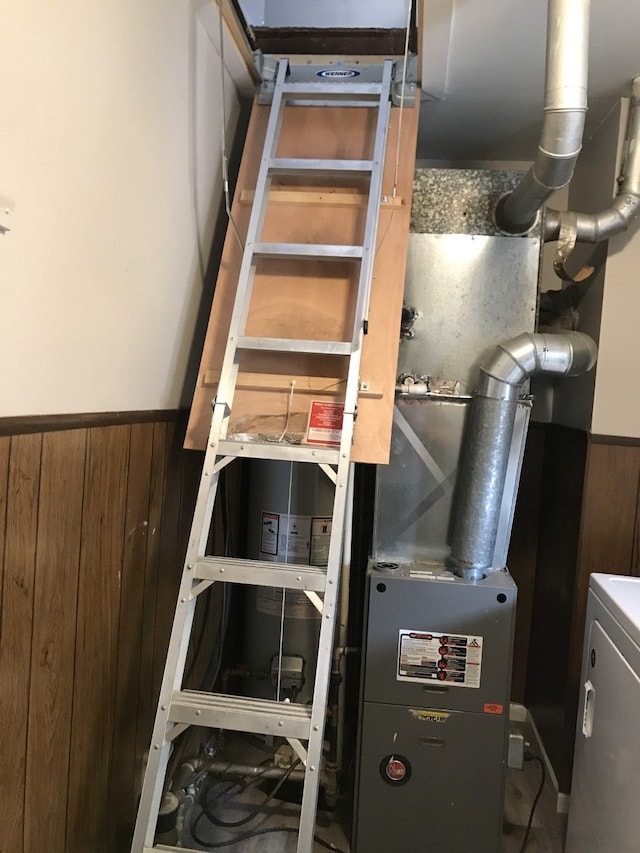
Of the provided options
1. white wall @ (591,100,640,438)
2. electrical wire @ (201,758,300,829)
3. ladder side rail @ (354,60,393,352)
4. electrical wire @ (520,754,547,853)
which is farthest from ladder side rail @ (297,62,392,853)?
electrical wire @ (520,754,547,853)

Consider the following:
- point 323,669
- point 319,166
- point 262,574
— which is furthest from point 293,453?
point 319,166

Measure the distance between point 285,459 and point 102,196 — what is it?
65cm

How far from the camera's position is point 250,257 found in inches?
63.4

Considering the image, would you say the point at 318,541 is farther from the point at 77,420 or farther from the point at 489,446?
the point at 77,420

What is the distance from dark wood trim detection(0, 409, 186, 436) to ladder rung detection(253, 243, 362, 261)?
0.49 metres

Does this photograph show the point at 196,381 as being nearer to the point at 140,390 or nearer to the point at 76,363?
the point at 140,390

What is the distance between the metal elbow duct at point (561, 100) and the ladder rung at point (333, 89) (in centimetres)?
53

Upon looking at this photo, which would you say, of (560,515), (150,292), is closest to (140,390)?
(150,292)

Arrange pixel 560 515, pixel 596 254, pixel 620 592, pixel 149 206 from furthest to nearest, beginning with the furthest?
pixel 560 515
pixel 596 254
pixel 149 206
pixel 620 592

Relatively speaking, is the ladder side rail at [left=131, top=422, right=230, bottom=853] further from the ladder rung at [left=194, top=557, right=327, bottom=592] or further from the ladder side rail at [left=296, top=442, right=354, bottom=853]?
the ladder side rail at [left=296, top=442, right=354, bottom=853]

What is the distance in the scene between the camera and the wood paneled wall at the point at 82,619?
3.30 ft

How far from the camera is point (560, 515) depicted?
2104mm

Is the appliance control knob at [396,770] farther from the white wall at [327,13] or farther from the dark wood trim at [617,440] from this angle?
the white wall at [327,13]

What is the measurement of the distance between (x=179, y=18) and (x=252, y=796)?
2.13 m
